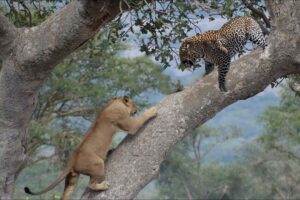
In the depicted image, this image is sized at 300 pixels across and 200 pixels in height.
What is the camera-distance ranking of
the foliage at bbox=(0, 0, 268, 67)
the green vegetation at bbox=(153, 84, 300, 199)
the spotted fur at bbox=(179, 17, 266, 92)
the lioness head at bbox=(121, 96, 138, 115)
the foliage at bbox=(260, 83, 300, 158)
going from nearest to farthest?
1. the lioness head at bbox=(121, 96, 138, 115)
2. the foliage at bbox=(0, 0, 268, 67)
3. the spotted fur at bbox=(179, 17, 266, 92)
4. the foliage at bbox=(260, 83, 300, 158)
5. the green vegetation at bbox=(153, 84, 300, 199)

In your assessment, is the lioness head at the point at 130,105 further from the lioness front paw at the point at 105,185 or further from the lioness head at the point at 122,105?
the lioness front paw at the point at 105,185

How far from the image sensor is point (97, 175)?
15.3ft

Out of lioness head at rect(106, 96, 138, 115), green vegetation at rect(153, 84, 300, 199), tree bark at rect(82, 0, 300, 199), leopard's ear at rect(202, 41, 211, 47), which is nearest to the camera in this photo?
tree bark at rect(82, 0, 300, 199)

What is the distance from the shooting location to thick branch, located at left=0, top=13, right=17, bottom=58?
488 cm

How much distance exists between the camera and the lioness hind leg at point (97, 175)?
459cm

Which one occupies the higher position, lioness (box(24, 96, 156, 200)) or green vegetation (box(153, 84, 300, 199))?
lioness (box(24, 96, 156, 200))

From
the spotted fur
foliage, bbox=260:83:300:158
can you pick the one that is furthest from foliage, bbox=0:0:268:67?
foliage, bbox=260:83:300:158

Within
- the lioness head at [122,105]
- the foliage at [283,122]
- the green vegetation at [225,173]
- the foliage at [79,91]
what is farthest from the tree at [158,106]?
the green vegetation at [225,173]

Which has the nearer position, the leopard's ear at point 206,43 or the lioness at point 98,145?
the lioness at point 98,145

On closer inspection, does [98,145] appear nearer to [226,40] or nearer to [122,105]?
[122,105]

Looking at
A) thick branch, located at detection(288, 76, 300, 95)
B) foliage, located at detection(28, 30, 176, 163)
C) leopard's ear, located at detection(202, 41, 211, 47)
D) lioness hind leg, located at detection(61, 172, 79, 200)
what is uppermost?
lioness hind leg, located at detection(61, 172, 79, 200)

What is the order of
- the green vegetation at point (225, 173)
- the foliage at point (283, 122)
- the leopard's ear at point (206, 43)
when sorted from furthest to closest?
the green vegetation at point (225, 173) → the foliage at point (283, 122) → the leopard's ear at point (206, 43)

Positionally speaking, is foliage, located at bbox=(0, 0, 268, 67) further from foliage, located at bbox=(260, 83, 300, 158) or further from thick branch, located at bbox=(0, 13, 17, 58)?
foliage, located at bbox=(260, 83, 300, 158)

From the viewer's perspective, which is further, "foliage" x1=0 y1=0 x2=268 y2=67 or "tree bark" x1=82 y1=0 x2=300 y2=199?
"foliage" x1=0 y1=0 x2=268 y2=67
